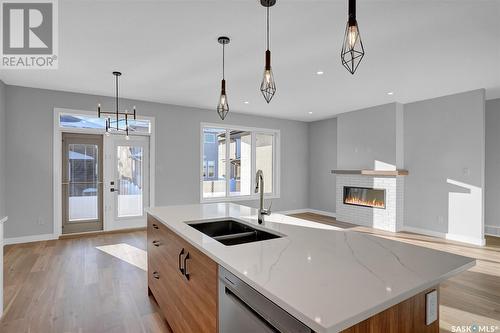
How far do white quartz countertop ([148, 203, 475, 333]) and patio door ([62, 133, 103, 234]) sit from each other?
442 cm

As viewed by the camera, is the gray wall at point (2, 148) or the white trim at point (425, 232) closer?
the gray wall at point (2, 148)

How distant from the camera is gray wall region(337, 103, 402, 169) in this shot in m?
5.67

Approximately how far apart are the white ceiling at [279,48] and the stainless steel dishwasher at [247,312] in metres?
2.22

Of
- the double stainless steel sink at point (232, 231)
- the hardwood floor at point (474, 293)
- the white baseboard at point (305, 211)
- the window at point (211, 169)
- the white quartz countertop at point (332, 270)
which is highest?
the window at point (211, 169)

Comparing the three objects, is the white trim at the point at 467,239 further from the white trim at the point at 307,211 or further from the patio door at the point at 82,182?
the patio door at the point at 82,182

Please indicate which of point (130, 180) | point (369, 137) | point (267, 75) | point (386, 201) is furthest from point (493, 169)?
point (130, 180)

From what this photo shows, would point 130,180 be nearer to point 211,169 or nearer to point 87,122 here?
point 87,122

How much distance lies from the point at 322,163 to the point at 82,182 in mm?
5851

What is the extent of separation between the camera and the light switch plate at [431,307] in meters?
1.16

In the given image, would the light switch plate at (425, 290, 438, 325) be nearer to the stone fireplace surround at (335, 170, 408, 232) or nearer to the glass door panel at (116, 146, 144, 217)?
the stone fireplace surround at (335, 170, 408, 232)

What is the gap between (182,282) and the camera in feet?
6.08

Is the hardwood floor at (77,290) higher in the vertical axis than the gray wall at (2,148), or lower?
lower

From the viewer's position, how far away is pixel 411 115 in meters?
5.67

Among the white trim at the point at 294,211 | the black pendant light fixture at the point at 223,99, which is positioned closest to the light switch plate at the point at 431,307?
the black pendant light fixture at the point at 223,99
